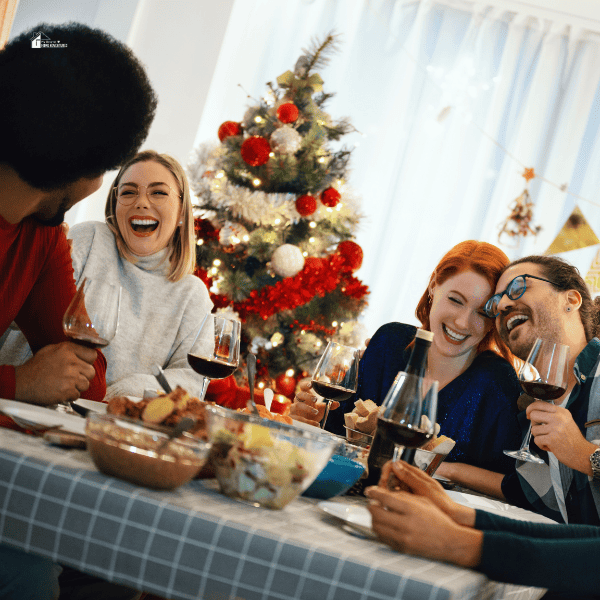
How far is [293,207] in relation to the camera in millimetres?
3561

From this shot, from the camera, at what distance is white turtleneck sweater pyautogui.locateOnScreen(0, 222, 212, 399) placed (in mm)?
2252

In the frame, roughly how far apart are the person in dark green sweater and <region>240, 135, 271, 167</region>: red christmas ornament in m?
2.73

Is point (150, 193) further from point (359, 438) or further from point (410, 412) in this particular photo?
point (410, 412)

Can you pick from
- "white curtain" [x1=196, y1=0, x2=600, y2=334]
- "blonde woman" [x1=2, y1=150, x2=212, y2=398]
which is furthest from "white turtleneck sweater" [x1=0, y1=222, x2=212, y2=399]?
"white curtain" [x1=196, y1=0, x2=600, y2=334]

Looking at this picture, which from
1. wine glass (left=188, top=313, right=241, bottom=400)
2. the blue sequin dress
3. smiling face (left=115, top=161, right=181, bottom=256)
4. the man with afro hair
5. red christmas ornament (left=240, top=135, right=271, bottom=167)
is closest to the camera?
the man with afro hair

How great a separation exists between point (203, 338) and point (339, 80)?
3.66 m

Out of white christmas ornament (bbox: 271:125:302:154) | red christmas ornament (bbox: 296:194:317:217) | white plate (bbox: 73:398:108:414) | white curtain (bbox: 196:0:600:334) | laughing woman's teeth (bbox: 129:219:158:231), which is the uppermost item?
white curtain (bbox: 196:0:600:334)

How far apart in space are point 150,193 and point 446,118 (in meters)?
2.96

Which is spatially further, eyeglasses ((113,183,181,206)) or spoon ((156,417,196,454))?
eyeglasses ((113,183,181,206))

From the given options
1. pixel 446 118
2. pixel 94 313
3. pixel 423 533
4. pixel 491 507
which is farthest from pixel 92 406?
pixel 446 118

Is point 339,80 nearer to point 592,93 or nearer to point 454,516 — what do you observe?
point 592,93

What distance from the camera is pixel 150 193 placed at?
7.91 ft

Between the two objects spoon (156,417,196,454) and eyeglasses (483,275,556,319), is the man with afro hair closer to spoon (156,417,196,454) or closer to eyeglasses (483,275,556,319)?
spoon (156,417,196,454)

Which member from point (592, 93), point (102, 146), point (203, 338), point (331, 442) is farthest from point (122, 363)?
point (592, 93)
